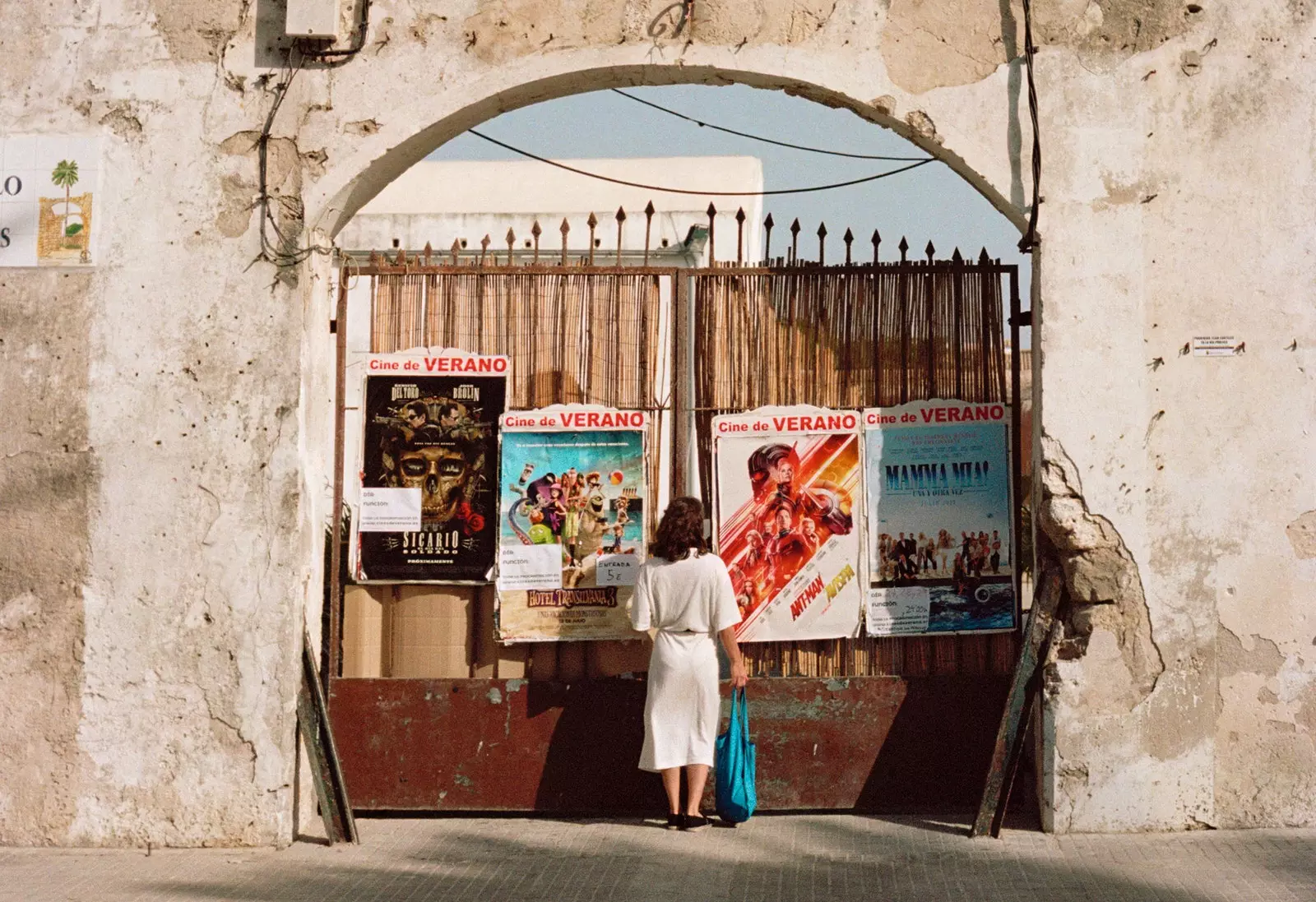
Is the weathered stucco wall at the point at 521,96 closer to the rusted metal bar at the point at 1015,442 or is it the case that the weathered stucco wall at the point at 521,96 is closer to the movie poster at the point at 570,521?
the rusted metal bar at the point at 1015,442

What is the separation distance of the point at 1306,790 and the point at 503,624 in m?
3.49

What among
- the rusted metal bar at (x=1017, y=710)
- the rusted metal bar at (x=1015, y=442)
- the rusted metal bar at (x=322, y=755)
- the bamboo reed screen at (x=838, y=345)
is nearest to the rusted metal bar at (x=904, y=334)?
the bamboo reed screen at (x=838, y=345)

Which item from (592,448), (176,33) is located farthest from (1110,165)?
(176,33)

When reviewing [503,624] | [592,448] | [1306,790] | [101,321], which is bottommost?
[1306,790]

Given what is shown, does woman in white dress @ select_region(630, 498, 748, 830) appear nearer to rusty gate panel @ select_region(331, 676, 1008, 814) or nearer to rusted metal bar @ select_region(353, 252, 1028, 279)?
rusty gate panel @ select_region(331, 676, 1008, 814)

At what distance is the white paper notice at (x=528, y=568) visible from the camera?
6578 mm

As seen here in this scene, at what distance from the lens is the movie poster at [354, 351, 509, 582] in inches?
260

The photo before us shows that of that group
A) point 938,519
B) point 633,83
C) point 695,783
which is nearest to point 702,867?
point 695,783

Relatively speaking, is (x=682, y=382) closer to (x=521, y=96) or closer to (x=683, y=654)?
(x=683, y=654)

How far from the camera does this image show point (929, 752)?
21.1 ft

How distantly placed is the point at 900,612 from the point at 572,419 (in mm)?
1730

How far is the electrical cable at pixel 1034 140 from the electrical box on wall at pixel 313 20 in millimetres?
2899

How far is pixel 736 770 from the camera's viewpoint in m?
6.20

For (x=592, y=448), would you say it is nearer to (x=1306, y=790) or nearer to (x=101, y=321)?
(x=101, y=321)
